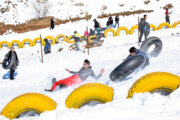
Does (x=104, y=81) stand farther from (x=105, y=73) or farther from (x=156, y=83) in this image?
(x=156, y=83)

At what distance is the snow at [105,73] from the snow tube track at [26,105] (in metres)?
0.17

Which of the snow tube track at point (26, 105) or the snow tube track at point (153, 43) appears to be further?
the snow tube track at point (153, 43)

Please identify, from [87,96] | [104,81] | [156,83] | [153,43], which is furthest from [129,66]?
[153,43]

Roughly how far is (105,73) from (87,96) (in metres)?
4.65

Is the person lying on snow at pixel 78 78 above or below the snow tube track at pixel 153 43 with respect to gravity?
below

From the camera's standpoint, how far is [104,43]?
47.4 ft

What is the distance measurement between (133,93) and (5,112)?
2.57 metres

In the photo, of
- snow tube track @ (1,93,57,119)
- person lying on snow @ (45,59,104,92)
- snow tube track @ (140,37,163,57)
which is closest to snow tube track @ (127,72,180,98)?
snow tube track @ (1,93,57,119)

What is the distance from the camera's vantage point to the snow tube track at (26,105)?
3926mm

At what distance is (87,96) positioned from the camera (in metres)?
4.00

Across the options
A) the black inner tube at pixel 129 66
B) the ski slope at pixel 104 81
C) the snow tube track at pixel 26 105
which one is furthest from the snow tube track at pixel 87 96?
the black inner tube at pixel 129 66

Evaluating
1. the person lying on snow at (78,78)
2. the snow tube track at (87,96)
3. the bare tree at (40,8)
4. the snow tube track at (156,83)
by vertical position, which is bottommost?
the person lying on snow at (78,78)

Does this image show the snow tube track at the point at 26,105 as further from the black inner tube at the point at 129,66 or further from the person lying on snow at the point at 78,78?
the black inner tube at the point at 129,66

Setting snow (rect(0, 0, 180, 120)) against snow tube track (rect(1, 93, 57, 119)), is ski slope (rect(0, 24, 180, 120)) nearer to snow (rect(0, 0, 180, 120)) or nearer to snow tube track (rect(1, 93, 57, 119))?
snow (rect(0, 0, 180, 120))
